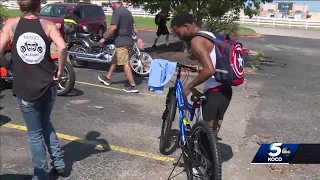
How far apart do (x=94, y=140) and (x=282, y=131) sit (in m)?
2.82

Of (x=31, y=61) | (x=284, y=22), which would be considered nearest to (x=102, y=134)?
(x=31, y=61)

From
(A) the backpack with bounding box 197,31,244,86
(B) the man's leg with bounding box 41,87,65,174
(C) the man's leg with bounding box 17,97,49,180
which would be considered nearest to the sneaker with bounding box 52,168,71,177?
(B) the man's leg with bounding box 41,87,65,174

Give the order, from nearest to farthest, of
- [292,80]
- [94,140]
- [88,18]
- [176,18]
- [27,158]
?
1. [176,18]
2. [27,158]
3. [94,140]
4. [292,80]
5. [88,18]

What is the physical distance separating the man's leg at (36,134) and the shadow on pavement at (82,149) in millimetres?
376

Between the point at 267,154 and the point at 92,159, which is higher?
the point at 267,154

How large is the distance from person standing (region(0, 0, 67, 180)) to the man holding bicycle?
1175mm

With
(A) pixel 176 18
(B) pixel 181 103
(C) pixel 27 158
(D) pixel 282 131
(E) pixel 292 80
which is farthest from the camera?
(E) pixel 292 80

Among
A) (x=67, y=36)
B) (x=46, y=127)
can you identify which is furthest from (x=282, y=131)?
(x=67, y=36)

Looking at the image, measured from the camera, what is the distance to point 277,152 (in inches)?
88.9

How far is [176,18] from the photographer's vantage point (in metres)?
3.53

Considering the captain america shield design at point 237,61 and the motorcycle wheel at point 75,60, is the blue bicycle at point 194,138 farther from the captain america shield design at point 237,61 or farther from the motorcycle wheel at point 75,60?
the motorcycle wheel at point 75,60

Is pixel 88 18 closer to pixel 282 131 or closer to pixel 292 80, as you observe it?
pixel 292 80

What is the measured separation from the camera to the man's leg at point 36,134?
340 cm

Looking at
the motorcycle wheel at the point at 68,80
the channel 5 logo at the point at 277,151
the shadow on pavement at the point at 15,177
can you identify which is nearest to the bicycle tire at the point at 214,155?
the channel 5 logo at the point at 277,151
